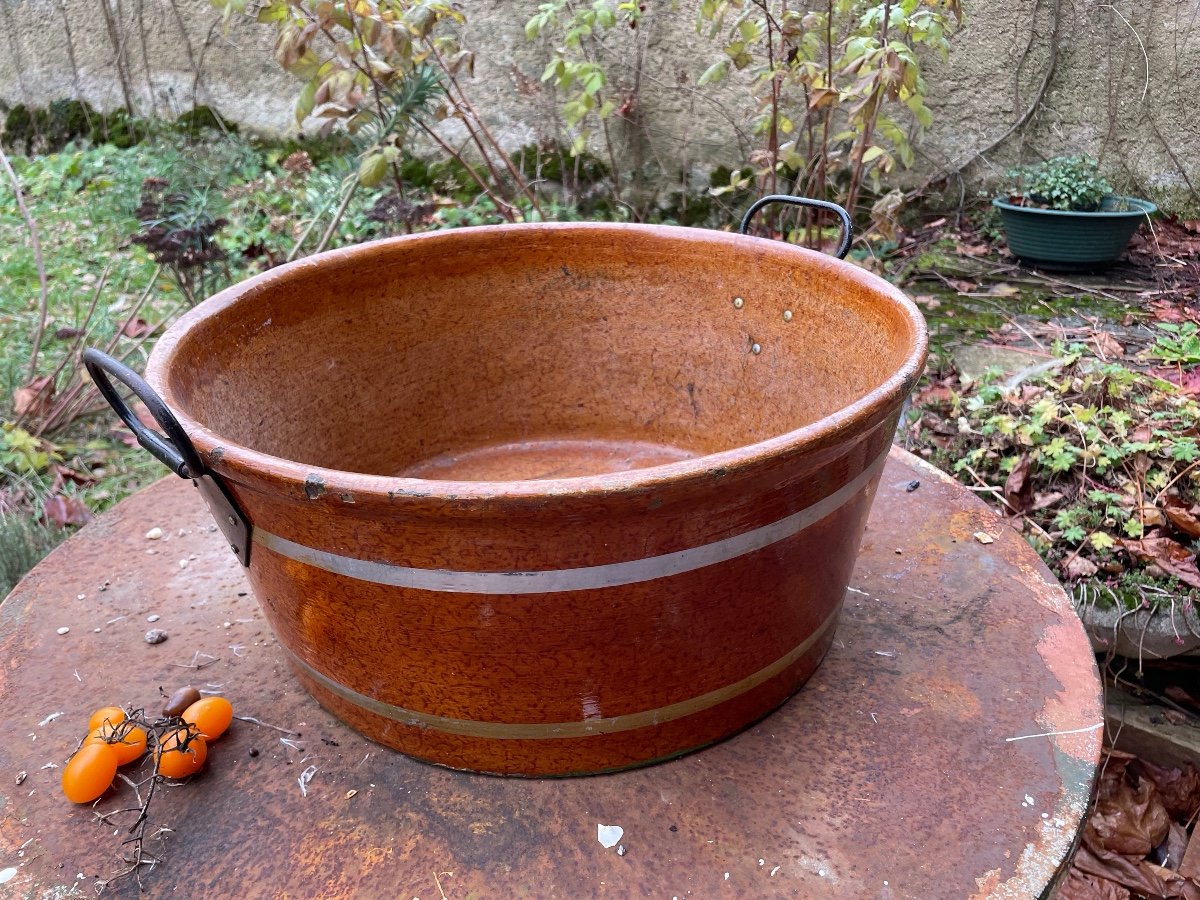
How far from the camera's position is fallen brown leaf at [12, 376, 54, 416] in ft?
8.98

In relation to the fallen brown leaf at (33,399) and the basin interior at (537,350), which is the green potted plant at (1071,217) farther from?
the fallen brown leaf at (33,399)

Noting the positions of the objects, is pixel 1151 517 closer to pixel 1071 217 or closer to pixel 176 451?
pixel 1071 217

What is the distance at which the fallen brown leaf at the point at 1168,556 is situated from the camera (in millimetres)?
1974

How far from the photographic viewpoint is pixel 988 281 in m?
3.39

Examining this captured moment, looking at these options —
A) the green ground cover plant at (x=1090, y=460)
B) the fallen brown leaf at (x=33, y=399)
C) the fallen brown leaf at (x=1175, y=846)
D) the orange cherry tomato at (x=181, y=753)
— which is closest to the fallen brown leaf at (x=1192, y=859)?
the fallen brown leaf at (x=1175, y=846)

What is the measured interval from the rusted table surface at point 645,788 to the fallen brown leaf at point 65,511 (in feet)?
3.82

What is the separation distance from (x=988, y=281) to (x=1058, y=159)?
21.9 inches

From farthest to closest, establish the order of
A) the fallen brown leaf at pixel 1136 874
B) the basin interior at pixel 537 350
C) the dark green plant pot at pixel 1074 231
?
the dark green plant pot at pixel 1074 231, the fallen brown leaf at pixel 1136 874, the basin interior at pixel 537 350

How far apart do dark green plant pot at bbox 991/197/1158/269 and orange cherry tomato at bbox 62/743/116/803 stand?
346 centimetres

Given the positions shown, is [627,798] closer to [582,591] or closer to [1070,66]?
[582,591]

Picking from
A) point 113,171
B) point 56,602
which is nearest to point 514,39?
point 113,171

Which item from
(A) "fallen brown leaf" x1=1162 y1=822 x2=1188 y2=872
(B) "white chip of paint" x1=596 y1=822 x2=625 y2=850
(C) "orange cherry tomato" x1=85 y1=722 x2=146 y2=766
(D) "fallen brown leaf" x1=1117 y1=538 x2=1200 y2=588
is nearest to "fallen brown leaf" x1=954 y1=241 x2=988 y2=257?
(D) "fallen brown leaf" x1=1117 y1=538 x2=1200 y2=588

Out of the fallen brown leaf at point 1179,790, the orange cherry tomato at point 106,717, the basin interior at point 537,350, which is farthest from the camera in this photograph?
the fallen brown leaf at point 1179,790

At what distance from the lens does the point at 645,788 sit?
3.34 ft
